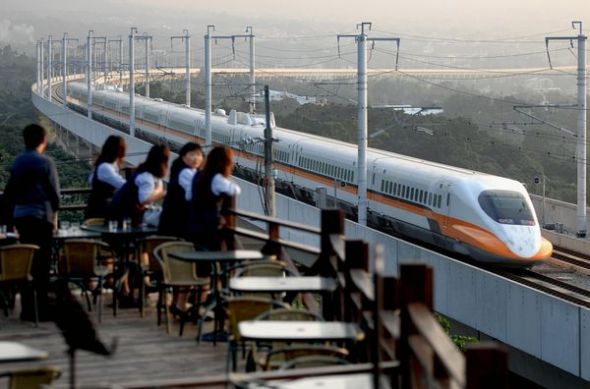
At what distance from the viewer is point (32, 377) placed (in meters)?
7.27

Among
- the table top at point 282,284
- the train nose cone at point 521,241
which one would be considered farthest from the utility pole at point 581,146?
the table top at point 282,284

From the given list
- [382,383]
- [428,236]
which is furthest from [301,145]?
[382,383]

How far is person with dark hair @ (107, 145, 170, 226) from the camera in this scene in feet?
44.7

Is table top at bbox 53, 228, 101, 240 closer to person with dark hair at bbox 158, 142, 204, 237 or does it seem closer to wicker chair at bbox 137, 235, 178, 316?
wicker chair at bbox 137, 235, 178, 316

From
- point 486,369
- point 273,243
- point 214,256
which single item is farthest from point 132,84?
point 486,369

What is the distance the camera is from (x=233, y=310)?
9.90m

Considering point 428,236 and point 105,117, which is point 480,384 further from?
point 105,117

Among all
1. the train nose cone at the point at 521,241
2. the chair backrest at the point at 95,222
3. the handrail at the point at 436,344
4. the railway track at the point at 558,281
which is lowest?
the railway track at the point at 558,281

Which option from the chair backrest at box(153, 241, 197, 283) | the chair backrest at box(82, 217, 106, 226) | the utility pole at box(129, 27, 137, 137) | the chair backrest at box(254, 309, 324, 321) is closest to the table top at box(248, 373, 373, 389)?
the chair backrest at box(254, 309, 324, 321)

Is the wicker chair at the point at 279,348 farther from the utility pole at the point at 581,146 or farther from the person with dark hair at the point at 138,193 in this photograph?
the utility pole at the point at 581,146

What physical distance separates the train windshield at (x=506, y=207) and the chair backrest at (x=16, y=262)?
17.1 metres

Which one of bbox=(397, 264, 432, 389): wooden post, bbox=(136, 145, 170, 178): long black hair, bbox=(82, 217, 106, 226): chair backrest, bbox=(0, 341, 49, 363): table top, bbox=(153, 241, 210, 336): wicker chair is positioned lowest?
bbox=(153, 241, 210, 336): wicker chair

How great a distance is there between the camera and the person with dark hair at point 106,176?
542 inches

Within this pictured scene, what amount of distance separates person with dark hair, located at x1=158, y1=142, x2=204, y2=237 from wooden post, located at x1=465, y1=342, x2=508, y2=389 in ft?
24.7
